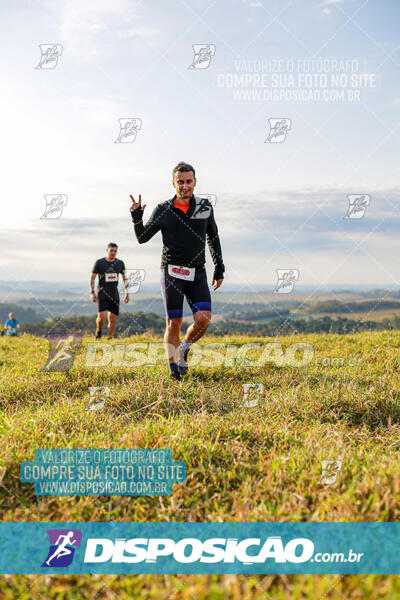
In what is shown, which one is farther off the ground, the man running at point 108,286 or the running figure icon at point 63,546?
the man running at point 108,286

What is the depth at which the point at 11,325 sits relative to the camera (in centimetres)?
1802

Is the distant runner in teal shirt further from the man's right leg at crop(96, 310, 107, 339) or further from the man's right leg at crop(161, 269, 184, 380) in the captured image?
the man's right leg at crop(161, 269, 184, 380)

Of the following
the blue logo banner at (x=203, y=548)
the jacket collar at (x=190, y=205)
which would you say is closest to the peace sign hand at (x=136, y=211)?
the jacket collar at (x=190, y=205)

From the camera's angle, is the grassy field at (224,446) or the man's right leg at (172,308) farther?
the man's right leg at (172,308)

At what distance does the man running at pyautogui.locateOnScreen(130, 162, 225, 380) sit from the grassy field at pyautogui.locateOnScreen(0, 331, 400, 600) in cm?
62

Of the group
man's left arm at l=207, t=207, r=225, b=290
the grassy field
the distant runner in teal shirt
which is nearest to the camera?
the grassy field

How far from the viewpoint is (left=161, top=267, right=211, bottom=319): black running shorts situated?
5777 mm

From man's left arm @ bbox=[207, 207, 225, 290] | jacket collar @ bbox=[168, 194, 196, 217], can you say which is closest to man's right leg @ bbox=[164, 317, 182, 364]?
man's left arm @ bbox=[207, 207, 225, 290]

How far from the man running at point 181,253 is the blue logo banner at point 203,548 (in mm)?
3061

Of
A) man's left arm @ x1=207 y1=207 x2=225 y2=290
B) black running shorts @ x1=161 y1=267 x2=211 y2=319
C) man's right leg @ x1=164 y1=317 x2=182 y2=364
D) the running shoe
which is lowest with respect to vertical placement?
the running shoe

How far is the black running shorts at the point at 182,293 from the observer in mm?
5777

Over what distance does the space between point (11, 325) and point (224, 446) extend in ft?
55.7

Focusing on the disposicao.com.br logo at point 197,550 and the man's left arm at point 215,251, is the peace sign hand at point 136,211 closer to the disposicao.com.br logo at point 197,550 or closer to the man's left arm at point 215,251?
the man's left arm at point 215,251

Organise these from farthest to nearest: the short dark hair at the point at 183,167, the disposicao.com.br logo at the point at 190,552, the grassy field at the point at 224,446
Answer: the short dark hair at the point at 183,167, the disposicao.com.br logo at the point at 190,552, the grassy field at the point at 224,446
